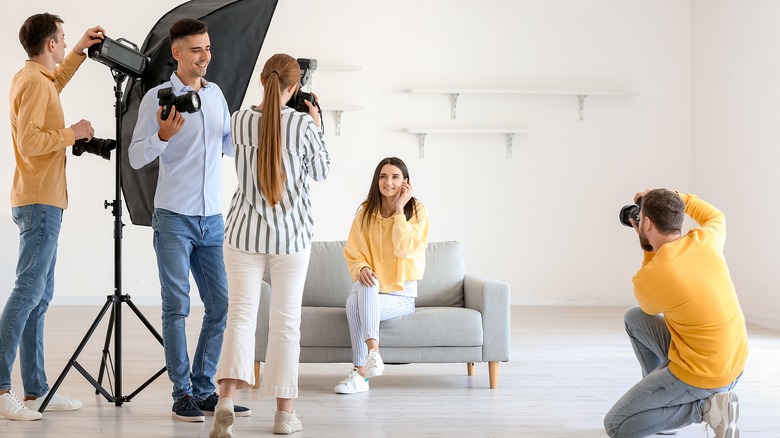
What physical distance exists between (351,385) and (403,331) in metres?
0.32

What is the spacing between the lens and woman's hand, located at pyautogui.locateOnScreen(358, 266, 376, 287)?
12.7ft

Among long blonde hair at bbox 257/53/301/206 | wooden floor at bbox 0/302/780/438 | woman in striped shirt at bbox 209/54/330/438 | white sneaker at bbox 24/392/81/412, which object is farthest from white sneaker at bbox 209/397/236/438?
white sneaker at bbox 24/392/81/412

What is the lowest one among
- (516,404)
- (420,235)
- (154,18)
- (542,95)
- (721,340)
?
(516,404)

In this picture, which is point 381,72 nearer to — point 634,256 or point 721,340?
point 634,256

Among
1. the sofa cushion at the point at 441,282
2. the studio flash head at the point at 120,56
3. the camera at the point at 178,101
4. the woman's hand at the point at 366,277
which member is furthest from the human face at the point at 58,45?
the sofa cushion at the point at 441,282

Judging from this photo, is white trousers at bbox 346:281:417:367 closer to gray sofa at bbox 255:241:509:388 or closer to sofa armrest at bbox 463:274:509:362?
gray sofa at bbox 255:241:509:388

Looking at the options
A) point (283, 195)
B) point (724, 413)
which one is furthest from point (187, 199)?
point (724, 413)

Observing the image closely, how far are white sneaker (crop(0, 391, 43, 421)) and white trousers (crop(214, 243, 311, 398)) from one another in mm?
766

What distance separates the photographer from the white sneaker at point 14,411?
327cm

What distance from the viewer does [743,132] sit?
20.9 ft

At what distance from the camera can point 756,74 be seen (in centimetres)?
618

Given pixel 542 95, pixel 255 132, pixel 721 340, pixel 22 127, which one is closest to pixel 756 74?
pixel 542 95

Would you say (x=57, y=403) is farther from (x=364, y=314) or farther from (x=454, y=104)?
(x=454, y=104)

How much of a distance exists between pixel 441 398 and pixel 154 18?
167 inches
